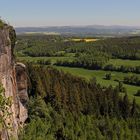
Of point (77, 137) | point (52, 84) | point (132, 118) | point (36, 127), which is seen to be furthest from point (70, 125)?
point (132, 118)

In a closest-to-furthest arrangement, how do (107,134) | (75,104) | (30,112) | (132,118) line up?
1. (30,112)
2. (107,134)
3. (75,104)
4. (132,118)

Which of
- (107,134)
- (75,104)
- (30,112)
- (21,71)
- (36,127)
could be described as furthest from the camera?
(75,104)

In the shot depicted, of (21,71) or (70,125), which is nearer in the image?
(21,71)

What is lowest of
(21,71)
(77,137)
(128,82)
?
(128,82)

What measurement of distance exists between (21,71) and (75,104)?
38606mm

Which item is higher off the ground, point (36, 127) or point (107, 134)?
point (36, 127)

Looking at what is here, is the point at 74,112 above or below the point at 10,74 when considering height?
below

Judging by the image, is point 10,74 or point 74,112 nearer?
point 10,74

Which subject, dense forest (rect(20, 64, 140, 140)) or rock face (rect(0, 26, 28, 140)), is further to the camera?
dense forest (rect(20, 64, 140, 140))

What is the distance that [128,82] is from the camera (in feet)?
650

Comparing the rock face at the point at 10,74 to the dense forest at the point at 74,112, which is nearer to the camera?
the rock face at the point at 10,74

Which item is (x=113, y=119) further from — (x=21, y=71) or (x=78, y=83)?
(x=21, y=71)

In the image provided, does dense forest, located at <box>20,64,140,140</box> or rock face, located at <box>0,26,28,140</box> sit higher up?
rock face, located at <box>0,26,28,140</box>

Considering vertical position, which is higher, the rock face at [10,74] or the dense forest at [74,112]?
the rock face at [10,74]
